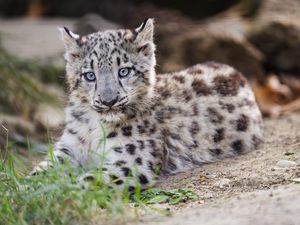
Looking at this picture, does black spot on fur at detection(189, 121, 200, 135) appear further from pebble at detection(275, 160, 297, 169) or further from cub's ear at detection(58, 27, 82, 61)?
cub's ear at detection(58, 27, 82, 61)

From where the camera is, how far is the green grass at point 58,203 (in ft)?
17.5

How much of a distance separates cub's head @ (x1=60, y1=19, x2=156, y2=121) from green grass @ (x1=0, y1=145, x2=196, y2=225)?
1.25 meters

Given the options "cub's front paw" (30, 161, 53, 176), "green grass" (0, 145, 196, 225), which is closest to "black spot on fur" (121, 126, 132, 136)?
"cub's front paw" (30, 161, 53, 176)

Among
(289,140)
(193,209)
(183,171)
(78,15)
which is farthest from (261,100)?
(78,15)

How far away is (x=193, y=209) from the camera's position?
19.0 feet

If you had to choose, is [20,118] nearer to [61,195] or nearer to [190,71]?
[190,71]

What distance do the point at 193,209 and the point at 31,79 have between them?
19.9 feet

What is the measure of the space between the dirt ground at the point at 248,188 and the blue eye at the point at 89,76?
1.21 metres

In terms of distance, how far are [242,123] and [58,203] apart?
329 centimetres

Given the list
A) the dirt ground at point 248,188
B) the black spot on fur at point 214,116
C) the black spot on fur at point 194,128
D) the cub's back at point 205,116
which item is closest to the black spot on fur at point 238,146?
the cub's back at point 205,116

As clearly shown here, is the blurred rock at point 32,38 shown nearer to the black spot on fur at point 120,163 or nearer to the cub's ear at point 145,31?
the cub's ear at point 145,31

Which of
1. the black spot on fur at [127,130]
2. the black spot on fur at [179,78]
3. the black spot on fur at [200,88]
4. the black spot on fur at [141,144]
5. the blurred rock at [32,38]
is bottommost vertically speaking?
the blurred rock at [32,38]

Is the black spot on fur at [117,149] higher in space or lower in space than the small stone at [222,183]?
Result: higher

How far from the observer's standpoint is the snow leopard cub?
275 inches
